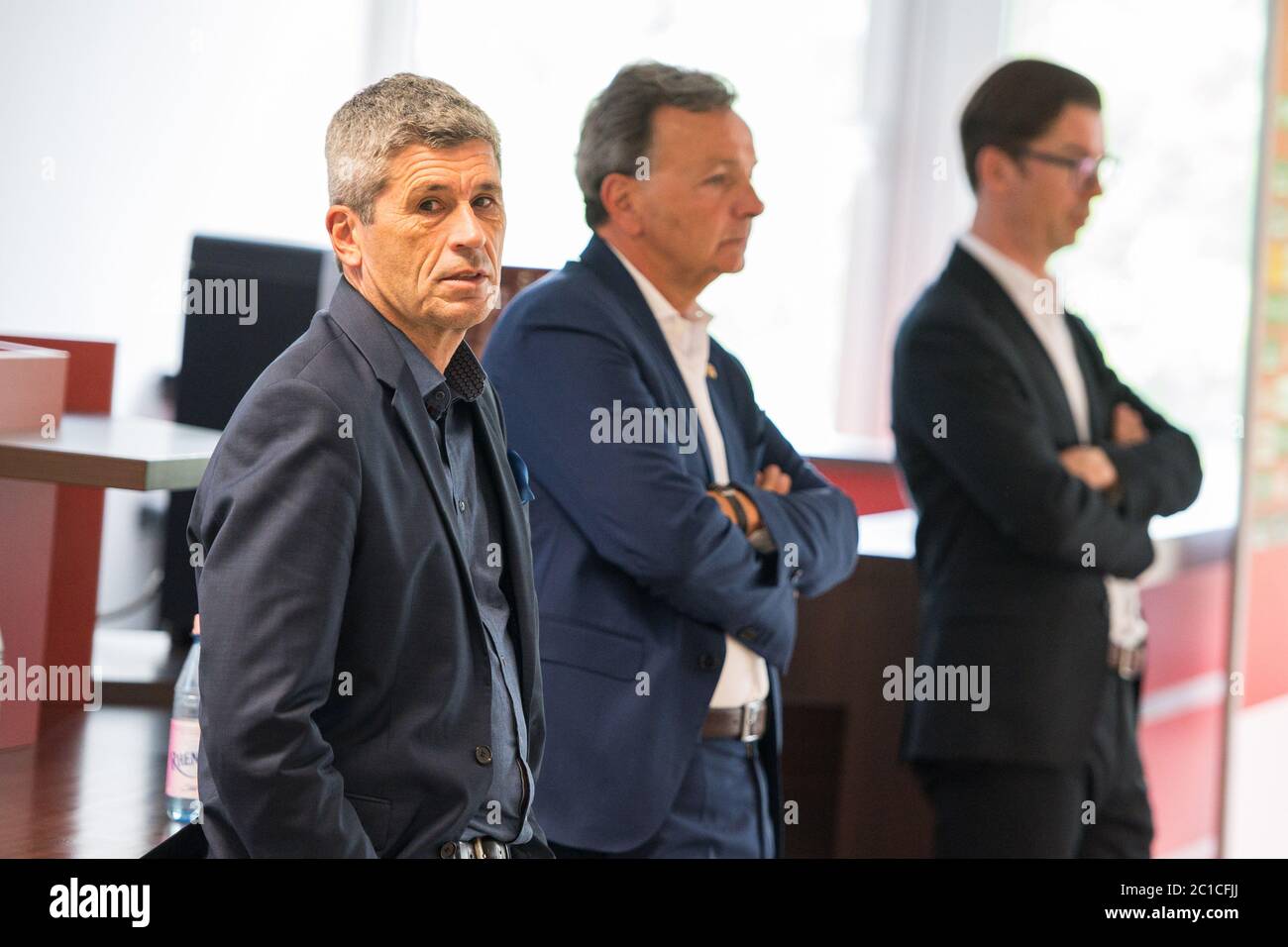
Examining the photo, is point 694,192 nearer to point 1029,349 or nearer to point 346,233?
point 1029,349

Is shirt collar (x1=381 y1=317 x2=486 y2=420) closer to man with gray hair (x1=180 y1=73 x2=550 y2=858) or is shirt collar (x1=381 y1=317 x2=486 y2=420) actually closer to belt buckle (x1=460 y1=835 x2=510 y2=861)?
man with gray hair (x1=180 y1=73 x2=550 y2=858)

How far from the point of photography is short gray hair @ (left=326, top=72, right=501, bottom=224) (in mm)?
1228

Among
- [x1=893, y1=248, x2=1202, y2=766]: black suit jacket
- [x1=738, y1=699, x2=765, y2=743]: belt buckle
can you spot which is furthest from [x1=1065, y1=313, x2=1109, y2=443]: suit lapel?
[x1=738, y1=699, x2=765, y2=743]: belt buckle

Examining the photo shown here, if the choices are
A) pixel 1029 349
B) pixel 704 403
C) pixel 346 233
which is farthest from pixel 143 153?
pixel 1029 349

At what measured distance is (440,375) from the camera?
1.27 metres

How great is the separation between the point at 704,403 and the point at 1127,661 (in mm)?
860

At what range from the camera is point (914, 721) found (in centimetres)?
238

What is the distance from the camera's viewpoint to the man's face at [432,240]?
4.06 feet

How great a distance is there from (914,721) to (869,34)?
72.8 inches

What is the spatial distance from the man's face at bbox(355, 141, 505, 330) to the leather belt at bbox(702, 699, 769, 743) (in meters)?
0.75

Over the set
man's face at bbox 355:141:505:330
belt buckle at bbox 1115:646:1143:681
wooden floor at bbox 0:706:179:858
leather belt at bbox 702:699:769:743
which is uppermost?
man's face at bbox 355:141:505:330

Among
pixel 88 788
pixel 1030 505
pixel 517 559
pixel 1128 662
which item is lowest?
pixel 88 788
